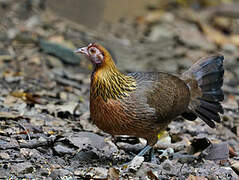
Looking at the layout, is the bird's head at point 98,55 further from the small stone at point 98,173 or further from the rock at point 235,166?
the rock at point 235,166

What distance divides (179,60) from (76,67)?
2.96 meters

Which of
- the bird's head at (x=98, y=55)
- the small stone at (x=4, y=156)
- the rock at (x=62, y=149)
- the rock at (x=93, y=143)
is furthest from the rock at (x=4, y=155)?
the bird's head at (x=98, y=55)

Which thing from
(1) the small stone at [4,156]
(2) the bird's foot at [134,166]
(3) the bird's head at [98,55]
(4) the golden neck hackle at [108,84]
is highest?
(3) the bird's head at [98,55]

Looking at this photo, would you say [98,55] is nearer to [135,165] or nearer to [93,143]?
[93,143]

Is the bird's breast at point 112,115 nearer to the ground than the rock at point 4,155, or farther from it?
farther from it

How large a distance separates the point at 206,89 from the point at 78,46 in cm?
466

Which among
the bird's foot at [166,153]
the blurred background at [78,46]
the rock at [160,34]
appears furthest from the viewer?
the rock at [160,34]

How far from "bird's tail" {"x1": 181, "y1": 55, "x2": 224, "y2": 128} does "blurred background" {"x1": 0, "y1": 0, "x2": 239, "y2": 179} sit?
1.38 ft

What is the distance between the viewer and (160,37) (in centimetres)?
1211

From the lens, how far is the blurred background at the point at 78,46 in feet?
18.8

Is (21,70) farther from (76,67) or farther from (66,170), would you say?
(66,170)

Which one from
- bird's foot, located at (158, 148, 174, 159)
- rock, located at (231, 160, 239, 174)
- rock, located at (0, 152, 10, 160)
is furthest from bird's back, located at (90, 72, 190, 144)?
rock, located at (0, 152, 10, 160)

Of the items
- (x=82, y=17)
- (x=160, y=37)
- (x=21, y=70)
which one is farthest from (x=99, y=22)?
(x=21, y=70)

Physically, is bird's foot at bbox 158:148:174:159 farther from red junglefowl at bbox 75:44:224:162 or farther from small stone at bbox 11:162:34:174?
small stone at bbox 11:162:34:174
